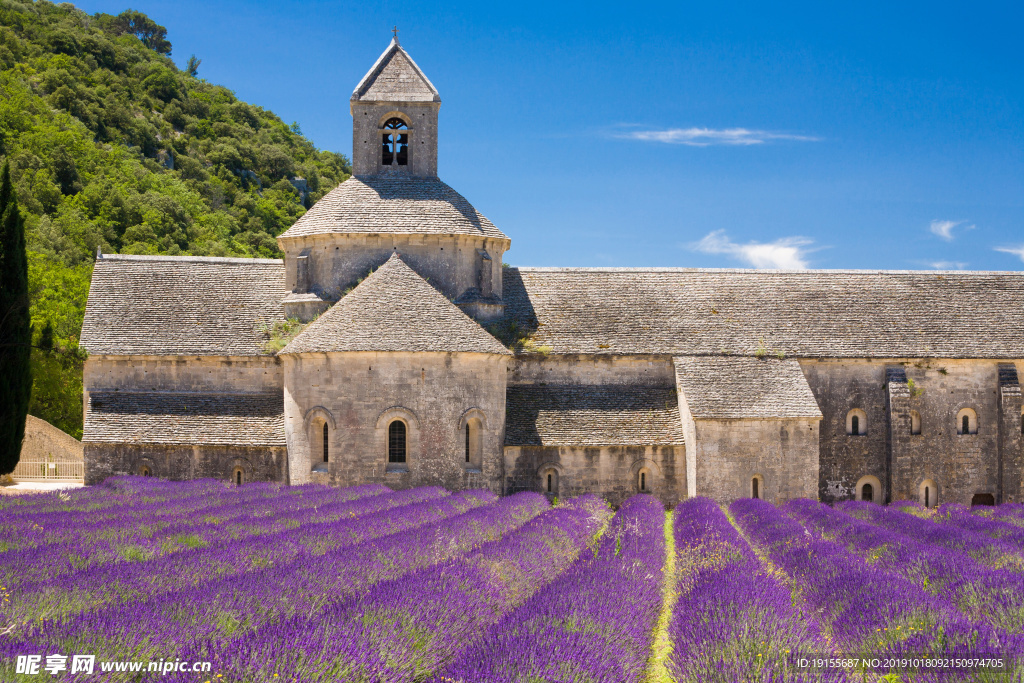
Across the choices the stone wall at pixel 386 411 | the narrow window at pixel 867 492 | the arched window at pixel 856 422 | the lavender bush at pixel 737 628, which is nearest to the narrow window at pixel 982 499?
the narrow window at pixel 867 492

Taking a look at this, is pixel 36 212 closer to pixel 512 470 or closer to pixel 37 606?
pixel 512 470

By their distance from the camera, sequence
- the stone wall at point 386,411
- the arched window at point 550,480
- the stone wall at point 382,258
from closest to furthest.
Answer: the stone wall at point 386,411, the arched window at point 550,480, the stone wall at point 382,258

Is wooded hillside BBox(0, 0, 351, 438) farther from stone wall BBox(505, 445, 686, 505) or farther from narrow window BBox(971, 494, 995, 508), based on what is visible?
narrow window BBox(971, 494, 995, 508)

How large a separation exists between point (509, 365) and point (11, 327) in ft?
55.8

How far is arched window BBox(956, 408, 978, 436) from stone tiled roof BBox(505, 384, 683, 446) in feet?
34.0

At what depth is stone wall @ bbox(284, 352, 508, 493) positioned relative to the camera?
2494 centimetres

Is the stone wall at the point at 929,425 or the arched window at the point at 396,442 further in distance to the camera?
the stone wall at the point at 929,425

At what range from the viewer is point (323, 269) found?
2959cm

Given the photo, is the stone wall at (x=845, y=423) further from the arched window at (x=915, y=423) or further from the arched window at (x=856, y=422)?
the arched window at (x=915, y=423)

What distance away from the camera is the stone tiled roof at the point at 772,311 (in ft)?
97.7

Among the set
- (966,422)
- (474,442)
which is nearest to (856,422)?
(966,422)

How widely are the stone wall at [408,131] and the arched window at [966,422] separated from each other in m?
21.5

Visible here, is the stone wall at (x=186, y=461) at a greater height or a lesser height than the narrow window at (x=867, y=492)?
greater

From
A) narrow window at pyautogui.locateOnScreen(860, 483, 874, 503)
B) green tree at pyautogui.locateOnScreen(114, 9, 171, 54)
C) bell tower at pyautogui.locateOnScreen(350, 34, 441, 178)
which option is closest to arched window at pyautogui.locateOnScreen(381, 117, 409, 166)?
bell tower at pyautogui.locateOnScreen(350, 34, 441, 178)
